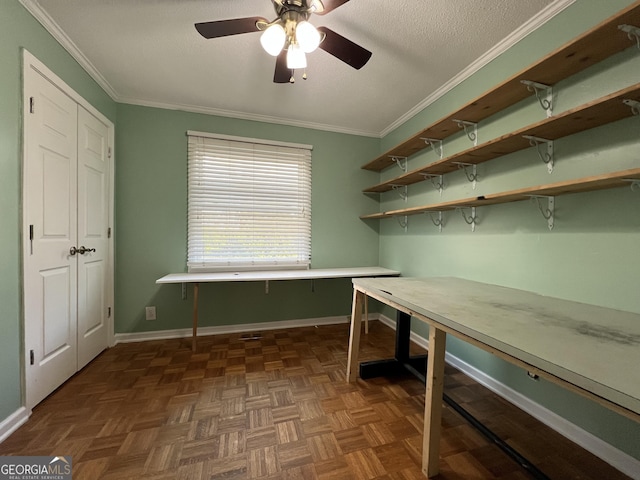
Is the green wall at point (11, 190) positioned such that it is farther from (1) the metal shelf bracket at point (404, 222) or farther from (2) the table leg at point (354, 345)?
(1) the metal shelf bracket at point (404, 222)

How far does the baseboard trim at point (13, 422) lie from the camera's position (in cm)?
135

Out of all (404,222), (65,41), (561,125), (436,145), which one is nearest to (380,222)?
(404,222)

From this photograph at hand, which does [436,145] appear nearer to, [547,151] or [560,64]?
[547,151]

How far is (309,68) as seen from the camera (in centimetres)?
209

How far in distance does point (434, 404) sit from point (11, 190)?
97.5 inches

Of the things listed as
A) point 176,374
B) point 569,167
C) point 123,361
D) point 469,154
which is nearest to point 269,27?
point 469,154

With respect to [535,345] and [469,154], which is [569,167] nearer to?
[469,154]

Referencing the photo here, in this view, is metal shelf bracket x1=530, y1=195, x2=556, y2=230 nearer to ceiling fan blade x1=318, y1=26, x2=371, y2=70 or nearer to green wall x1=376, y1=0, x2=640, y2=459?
green wall x1=376, y1=0, x2=640, y2=459

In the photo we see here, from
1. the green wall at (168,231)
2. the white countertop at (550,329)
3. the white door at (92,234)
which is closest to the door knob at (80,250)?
the white door at (92,234)

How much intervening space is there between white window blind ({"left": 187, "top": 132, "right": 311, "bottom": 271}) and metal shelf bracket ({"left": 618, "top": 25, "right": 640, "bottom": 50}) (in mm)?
2509

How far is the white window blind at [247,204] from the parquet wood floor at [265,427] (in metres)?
1.17

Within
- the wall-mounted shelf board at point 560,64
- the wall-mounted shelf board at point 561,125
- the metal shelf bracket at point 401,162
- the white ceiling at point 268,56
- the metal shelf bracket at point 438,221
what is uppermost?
the white ceiling at point 268,56

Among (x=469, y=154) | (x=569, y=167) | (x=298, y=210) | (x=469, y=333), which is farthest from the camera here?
(x=298, y=210)

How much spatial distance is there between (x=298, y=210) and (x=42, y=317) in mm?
2290
